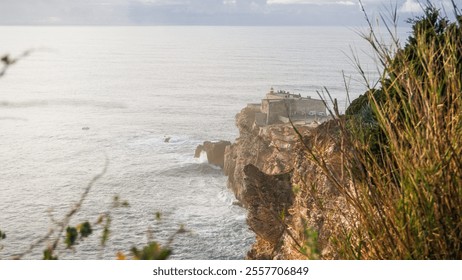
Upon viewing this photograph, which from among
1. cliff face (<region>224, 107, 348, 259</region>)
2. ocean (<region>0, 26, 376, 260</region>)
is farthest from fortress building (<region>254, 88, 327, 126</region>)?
ocean (<region>0, 26, 376, 260</region>)

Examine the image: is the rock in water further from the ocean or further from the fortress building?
the fortress building

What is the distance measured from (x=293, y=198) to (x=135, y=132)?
20617 mm

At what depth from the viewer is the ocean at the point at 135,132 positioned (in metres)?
12.5

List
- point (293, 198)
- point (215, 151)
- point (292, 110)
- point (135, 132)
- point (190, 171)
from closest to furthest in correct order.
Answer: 1. point (293, 198)
2. point (292, 110)
3. point (190, 171)
4. point (215, 151)
5. point (135, 132)

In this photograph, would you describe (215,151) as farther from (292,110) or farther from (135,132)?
(135,132)

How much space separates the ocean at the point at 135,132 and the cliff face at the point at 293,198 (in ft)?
1.90

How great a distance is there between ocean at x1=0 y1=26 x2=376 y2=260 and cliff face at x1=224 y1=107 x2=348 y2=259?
580 millimetres

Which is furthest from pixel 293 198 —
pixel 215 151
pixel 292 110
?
pixel 215 151

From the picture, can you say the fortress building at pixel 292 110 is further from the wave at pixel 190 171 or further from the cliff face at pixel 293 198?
the wave at pixel 190 171

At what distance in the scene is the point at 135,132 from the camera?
1067 inches
